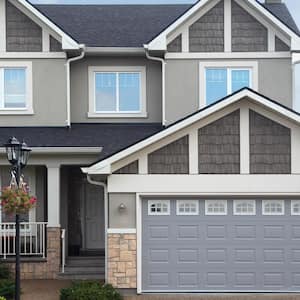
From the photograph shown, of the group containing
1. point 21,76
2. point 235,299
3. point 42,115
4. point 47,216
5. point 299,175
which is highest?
point 21,76

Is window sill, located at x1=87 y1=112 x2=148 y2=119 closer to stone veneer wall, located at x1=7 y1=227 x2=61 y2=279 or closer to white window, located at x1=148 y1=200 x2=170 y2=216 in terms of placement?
stone veneer wall, located at x1=7 y1=227 x2=61 y2=279

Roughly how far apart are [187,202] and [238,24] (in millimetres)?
6374

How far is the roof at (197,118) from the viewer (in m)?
14.8

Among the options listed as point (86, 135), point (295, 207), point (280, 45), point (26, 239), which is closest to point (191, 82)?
point (280, 45)

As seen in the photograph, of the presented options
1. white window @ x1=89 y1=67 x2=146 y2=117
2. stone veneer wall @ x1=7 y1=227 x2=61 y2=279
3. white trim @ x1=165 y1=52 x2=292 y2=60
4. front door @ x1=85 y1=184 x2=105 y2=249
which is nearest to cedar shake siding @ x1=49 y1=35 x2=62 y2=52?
white window @ x1=89 y1=67 x2=146 y2=117

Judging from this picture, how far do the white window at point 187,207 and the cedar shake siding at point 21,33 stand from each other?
6.91 metres

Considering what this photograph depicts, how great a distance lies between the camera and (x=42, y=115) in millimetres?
19047

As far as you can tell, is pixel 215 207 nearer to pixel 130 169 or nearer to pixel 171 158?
pixel 171 158

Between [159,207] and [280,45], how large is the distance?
6.88 meters

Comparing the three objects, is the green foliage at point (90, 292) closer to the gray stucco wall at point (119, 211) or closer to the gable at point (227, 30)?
the gray stucco wall at point (119, 211)

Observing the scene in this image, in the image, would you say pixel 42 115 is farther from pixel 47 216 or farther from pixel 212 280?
pixel 212 280

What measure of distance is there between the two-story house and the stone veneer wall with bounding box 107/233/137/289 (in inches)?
0.9

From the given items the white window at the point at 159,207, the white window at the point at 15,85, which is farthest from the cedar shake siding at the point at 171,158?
the white window at the point at 15,85

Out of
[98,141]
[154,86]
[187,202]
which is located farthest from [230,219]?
[154,86]
